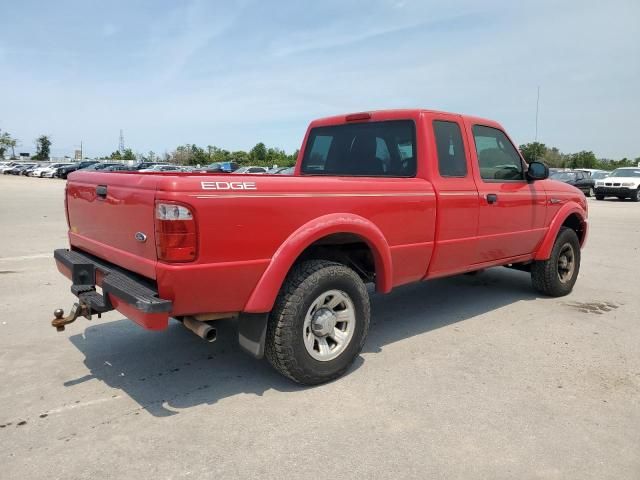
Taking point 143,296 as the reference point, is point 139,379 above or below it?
below

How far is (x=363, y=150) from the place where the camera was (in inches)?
189

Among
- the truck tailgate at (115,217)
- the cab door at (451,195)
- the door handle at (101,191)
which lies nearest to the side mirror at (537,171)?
the cab door at (451,195)

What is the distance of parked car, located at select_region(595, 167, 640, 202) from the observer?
24266 millimetres

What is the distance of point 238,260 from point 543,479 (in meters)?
1.97

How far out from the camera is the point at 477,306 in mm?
5664

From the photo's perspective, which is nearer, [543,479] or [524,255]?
[543,479]

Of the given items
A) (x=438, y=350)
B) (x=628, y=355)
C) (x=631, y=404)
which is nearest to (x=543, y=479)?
(x=631, y=404)

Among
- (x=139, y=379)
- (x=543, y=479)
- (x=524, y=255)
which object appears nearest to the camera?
(x=543, y=479)

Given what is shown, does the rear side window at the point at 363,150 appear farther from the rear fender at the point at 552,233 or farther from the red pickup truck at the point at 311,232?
the rear fender at the point at 552,233

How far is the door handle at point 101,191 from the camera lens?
11.4 ft

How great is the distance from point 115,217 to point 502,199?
135 inches

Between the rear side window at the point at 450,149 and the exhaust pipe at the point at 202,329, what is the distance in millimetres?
2375

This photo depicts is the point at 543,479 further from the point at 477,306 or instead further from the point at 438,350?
the point at 477,306

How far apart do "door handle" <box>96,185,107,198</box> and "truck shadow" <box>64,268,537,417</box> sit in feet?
4.27
